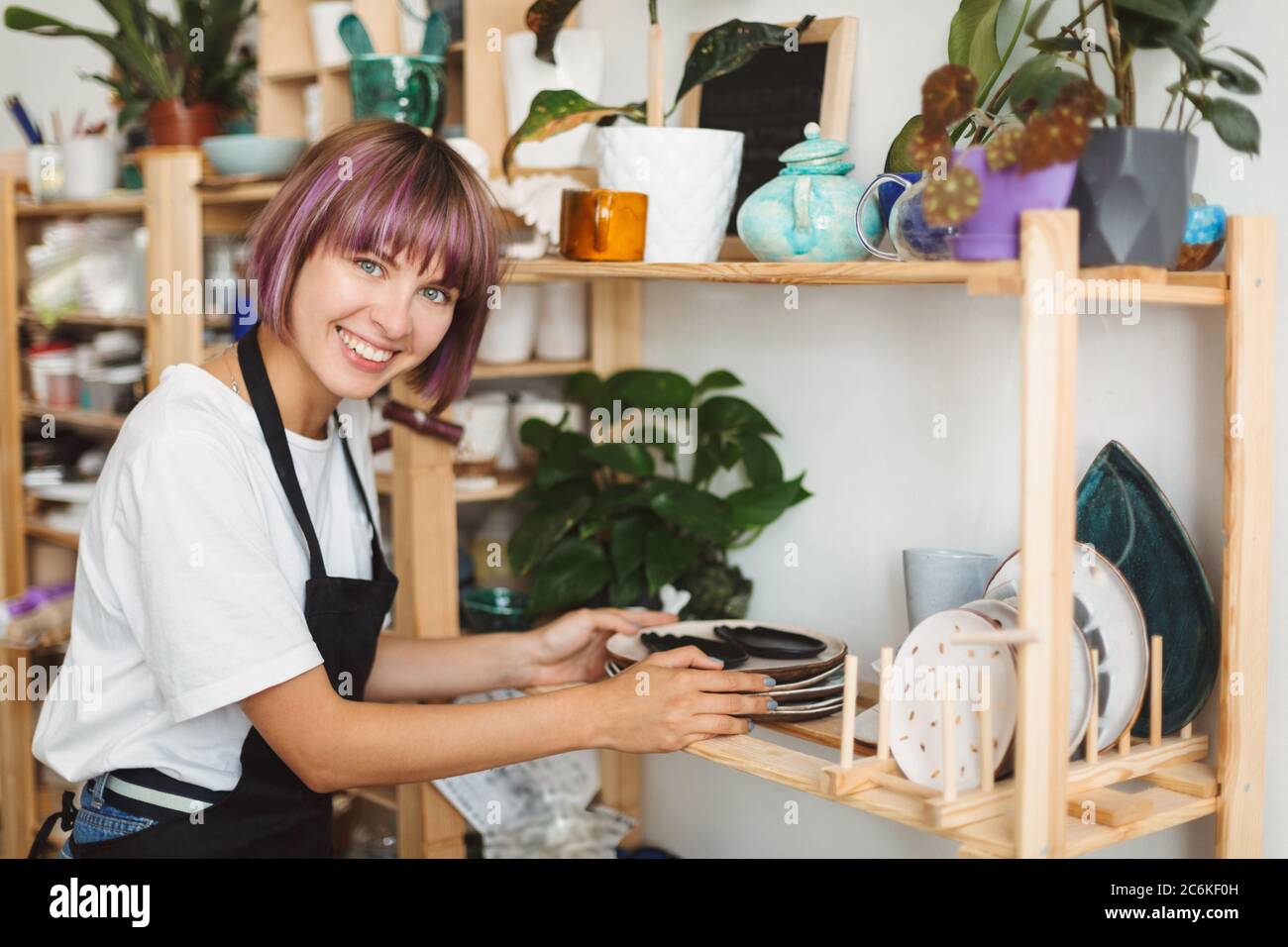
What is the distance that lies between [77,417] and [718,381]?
1615 millimetres

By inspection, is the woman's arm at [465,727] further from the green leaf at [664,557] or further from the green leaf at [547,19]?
the green leaf at [547,19]

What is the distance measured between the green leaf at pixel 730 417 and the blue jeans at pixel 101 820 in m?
0.93

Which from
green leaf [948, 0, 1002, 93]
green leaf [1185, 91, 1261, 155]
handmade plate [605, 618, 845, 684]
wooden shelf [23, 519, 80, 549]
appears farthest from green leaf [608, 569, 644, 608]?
wooden shelf [23, 519, 80, 549]

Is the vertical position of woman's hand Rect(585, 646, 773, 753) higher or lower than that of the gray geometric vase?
lower

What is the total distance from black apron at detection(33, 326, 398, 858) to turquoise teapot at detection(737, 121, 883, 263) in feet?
1.91

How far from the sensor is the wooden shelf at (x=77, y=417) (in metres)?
2.76

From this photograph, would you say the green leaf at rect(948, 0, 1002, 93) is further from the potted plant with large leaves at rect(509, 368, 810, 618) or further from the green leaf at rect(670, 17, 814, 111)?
the potted plant with large leaves at rect(509, 368, 810, 618)

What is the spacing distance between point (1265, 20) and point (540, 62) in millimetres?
1036

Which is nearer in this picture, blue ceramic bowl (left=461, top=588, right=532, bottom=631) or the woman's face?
the woman's face

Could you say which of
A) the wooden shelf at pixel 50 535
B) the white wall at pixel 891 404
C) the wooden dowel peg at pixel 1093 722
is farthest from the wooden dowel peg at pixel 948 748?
the wooden shelf at pixel 50 535

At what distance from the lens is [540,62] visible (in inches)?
77.9

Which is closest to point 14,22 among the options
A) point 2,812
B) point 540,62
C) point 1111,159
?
point 540,62

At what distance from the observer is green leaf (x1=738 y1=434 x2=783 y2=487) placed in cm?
187
